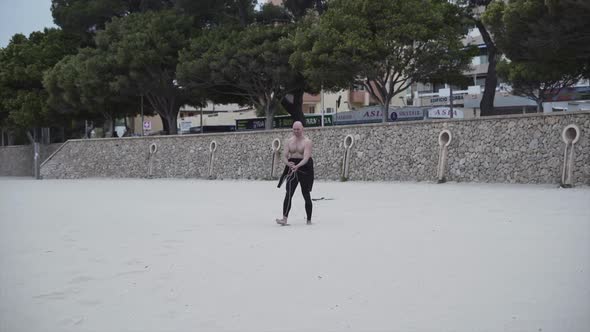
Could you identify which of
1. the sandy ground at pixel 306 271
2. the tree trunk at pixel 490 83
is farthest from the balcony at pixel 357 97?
the sandy ground at pixel 306 271

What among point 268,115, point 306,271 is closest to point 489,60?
point 268,115

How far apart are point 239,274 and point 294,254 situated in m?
1.31

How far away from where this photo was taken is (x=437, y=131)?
2319 cm

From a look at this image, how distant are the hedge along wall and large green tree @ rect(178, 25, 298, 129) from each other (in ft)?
14.0

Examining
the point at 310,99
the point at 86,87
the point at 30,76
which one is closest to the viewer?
the point at 86,87

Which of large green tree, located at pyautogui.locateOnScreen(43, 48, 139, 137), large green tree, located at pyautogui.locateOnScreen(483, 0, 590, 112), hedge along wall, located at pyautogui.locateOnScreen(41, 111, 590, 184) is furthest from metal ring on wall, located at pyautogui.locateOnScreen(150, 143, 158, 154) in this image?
large green tree, located at pyautogui.locateOnScreen(483, 0, 590, 112)

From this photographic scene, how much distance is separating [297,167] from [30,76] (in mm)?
46031

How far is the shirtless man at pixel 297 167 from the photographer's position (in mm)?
11531

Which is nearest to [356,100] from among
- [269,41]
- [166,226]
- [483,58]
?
[483,58]

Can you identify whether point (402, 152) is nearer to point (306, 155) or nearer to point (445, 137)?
point (445, 137)

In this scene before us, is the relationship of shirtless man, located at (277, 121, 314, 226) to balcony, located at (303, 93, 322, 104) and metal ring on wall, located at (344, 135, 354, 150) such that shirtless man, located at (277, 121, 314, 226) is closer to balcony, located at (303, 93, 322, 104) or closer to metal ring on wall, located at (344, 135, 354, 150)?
metal ring on wall, located at (344, 135, 354, 150)

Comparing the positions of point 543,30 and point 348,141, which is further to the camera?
point 348,141

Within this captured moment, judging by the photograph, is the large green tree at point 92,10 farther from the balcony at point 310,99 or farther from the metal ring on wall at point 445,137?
the balcony at point 310,99

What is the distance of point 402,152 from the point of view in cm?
2441
